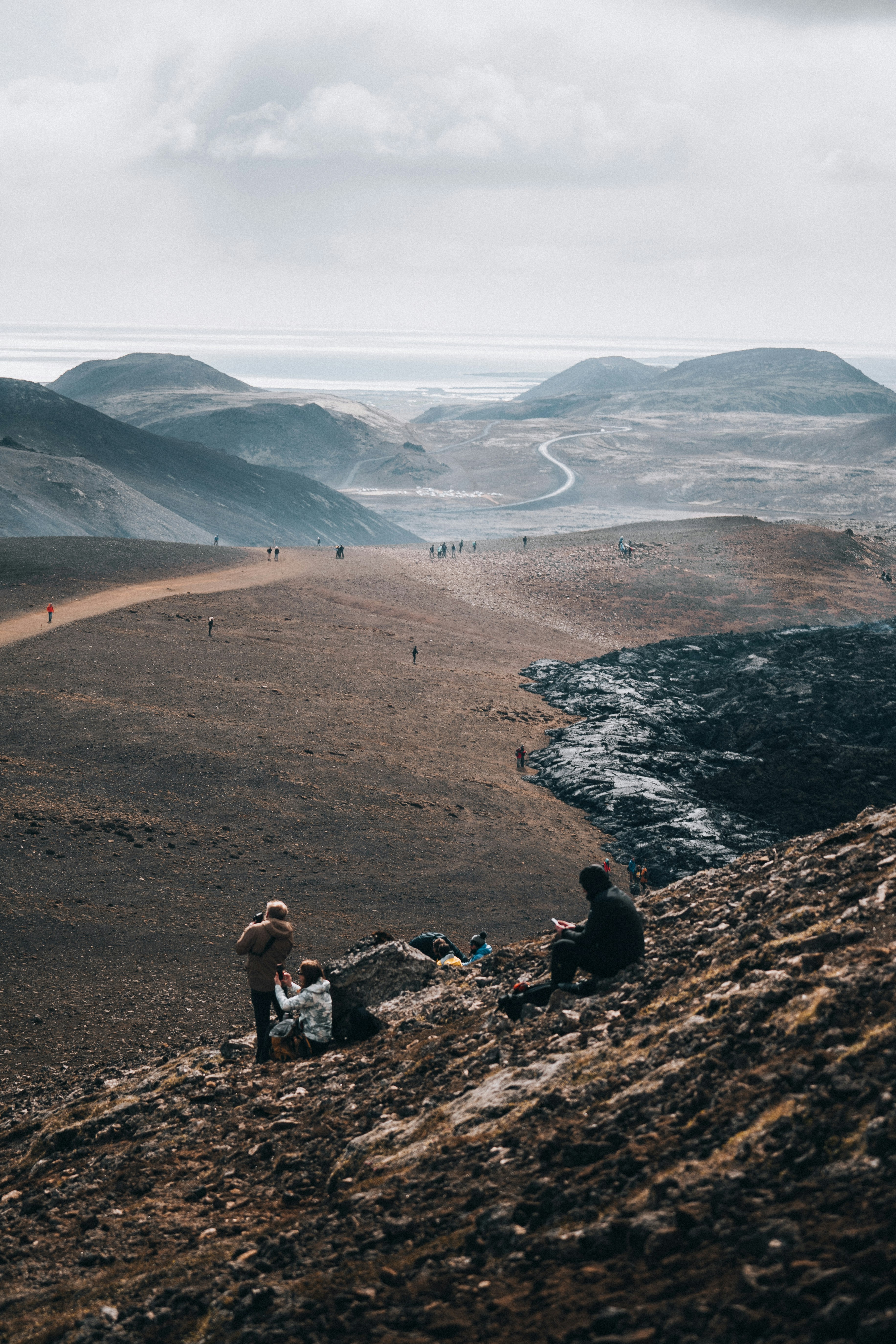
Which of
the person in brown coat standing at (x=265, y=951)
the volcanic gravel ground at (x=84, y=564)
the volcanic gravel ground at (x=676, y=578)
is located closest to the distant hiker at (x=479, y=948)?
the person in brown coat standing at (x=265, y=951)

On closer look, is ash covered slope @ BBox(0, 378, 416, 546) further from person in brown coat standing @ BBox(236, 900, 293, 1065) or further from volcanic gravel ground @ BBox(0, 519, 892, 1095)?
person in brown coat standing @ BBox(236, 900, 293, 1065)

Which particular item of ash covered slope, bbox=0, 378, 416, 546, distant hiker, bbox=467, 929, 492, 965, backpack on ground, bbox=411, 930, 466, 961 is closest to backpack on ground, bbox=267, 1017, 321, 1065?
backpack on ground, bbox=411, 930, 466, 961

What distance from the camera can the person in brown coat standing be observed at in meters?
11.8

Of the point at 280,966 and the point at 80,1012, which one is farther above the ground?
the point at 280,966

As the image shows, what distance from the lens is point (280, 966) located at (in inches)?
483

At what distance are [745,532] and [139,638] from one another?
57255mm

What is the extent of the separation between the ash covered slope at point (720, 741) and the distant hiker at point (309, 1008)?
2050 centimetres

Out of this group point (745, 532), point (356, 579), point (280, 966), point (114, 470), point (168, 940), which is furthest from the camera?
point (114, 470)

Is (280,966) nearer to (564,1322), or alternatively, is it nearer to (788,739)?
(564,1322)

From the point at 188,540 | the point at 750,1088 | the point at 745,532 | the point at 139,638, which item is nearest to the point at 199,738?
the point at 139,638

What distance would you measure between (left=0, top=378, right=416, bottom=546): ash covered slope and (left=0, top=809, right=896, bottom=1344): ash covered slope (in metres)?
96.9

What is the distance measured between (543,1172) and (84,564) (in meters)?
56.2

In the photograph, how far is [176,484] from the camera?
5143 inches

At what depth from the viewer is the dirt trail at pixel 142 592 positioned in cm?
4456
